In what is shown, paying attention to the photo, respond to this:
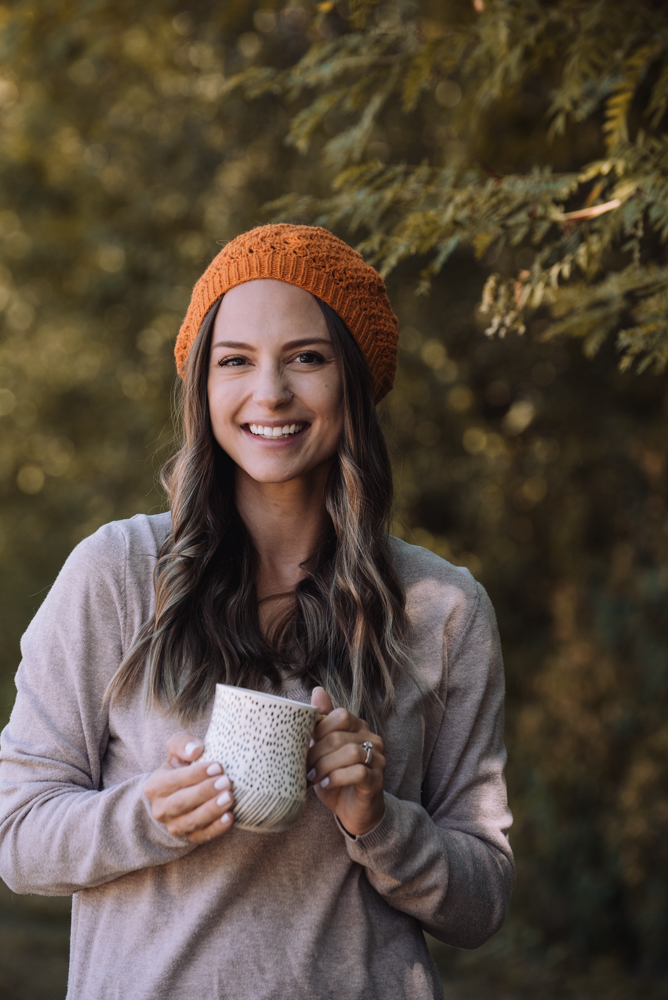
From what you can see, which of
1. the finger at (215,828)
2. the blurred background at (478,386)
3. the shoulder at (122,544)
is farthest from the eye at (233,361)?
the blurred background at (478,386)

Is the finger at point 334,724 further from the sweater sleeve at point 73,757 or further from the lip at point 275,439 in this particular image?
the lip at point 275,439

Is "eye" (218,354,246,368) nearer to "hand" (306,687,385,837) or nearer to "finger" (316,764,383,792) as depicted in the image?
"hand" (306,687,385,837)

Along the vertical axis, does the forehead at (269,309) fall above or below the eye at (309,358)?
above

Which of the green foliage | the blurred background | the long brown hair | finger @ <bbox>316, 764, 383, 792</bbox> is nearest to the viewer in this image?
finger @ <bbox>316, 764, 383, 792</bbox>

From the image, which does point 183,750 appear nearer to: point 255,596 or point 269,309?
point 255,596

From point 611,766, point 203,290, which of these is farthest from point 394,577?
point 611,766

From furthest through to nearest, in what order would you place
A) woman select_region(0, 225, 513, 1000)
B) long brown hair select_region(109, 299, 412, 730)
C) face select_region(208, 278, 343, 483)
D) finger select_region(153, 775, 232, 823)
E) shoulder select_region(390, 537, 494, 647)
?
shoulder select_region(390, 537, 494, 647), face select_region(208, 278, 343, 483), long brown hair select_region(109, 299, 412, 730), woman select_region(0, 225, 513, 1000), finger select_region(153, 775, 232, 823)

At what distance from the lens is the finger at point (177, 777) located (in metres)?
1.57

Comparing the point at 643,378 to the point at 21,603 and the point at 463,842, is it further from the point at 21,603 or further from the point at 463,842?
the point at 21,603

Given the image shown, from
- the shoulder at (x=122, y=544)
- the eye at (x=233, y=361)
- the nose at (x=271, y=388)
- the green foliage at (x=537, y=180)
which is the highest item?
the green foliage at (x=537, y=180)

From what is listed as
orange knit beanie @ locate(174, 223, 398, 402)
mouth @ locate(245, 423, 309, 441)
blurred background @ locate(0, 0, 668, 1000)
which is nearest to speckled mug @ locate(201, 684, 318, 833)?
mouth @ locate(245, 423, 309, 441)

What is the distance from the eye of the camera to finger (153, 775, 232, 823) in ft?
5.11

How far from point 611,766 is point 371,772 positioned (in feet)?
13.9

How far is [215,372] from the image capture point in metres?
2.15
